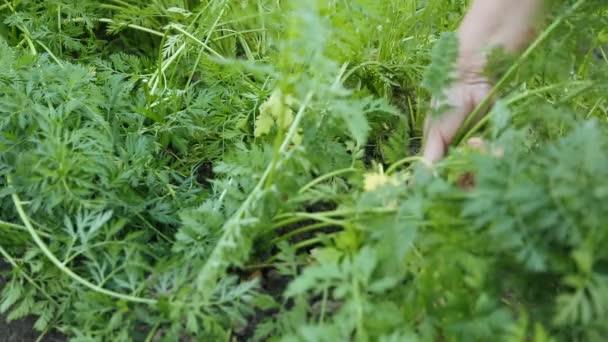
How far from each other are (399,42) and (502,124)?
2.18 ft

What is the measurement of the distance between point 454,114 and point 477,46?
142mm

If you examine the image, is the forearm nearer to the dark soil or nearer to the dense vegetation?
the dense vegetation

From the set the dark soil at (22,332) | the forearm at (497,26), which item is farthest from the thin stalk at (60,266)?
the forearm at (497,26)

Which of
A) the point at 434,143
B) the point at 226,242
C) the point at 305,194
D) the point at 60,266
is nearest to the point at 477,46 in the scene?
the point at 434,143

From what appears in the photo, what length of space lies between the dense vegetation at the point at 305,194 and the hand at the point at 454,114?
55 mm

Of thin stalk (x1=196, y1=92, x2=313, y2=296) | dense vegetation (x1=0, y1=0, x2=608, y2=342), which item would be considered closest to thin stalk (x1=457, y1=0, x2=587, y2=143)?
dense vegetation (x1=0, y1=0, x2=608, y2=342)

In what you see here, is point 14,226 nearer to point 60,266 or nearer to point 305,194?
point 60,266

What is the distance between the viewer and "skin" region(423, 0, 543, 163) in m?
1.16

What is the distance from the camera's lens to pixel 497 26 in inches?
46.2

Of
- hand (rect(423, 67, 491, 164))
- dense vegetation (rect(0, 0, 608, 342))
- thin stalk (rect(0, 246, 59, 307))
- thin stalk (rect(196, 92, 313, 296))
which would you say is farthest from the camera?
hand (rect(423, 67, 491, 164))

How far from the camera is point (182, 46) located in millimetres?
1547

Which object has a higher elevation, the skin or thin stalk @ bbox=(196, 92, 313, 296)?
the skin

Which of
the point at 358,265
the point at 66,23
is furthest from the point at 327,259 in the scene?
the point at 66,23

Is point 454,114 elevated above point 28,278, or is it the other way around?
point 454,114
